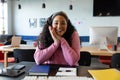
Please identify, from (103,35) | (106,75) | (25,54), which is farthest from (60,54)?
(103,35)

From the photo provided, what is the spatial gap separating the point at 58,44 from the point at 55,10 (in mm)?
5202

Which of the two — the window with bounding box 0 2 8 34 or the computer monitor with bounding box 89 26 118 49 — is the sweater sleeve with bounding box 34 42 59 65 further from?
the window with bounding box 0 2 8 34

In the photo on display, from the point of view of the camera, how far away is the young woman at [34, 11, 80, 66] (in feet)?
6.85

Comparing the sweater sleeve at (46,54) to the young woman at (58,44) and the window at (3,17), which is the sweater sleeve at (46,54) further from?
the window at (3,17)

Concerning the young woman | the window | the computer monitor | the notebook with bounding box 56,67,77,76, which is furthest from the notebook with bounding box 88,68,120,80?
the window

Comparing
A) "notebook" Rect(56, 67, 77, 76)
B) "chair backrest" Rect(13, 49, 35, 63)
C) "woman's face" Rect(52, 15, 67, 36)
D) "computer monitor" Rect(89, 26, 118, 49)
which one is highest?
"woman's face" Rect(52, 15, 67, 36)

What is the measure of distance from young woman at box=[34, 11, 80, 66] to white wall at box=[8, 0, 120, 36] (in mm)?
4781

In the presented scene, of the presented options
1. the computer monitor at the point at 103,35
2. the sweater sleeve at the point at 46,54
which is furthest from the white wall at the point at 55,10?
the sweater sleeve at the point at 46,54

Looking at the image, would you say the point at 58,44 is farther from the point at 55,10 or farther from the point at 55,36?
the point at 55,10

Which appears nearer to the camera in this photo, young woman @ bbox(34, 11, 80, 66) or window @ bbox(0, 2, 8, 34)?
young woman @ bbox(34, 11, 80, 66)

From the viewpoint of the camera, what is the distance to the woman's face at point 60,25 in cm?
217

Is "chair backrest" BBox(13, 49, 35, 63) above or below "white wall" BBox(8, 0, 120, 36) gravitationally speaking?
below

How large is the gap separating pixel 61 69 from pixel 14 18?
6.23 meters

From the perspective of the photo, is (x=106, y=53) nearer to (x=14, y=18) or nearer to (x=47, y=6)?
(x=47, y=6)
